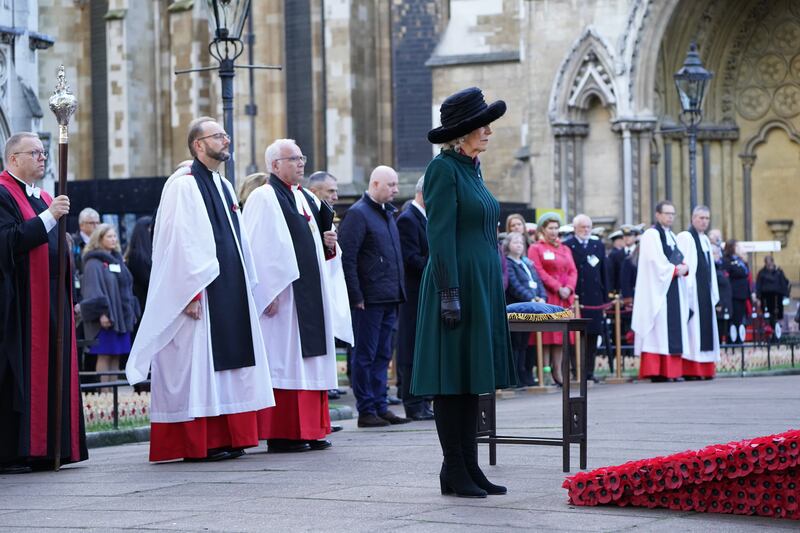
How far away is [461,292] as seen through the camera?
7520 mm

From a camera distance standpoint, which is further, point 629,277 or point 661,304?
point 629,277

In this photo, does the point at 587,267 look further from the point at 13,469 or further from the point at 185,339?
the point at 13,469

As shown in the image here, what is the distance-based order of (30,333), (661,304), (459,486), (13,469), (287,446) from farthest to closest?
1. (661,304)
2. (287,446)
3. (30,333)
4. (13,469)
5. (459,486)

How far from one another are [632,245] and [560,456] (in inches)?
490

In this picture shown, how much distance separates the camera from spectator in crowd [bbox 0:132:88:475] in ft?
30.2

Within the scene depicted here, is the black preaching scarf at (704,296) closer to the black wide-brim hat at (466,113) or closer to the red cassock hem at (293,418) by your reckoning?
the red cassock hem at (293,418)

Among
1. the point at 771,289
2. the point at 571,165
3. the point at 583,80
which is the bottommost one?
the point at 771,289

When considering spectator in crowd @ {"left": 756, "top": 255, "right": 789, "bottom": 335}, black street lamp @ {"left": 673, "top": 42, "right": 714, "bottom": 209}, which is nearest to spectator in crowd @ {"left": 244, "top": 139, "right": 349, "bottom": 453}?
black street lamp @ {"left": 673, "top": 42, "right": 714, "bottom": 209}

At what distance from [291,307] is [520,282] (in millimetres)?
5721

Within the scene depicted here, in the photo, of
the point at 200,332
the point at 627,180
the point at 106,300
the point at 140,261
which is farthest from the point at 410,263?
the point at 627,180

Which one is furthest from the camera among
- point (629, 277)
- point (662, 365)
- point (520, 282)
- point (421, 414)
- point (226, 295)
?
point (629, 277)

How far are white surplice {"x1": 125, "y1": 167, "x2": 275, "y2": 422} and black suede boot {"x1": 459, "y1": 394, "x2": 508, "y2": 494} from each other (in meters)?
2.42

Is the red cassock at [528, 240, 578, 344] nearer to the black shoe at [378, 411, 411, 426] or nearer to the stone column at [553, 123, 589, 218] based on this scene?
the black shoe at [378, 411, 411, 426]

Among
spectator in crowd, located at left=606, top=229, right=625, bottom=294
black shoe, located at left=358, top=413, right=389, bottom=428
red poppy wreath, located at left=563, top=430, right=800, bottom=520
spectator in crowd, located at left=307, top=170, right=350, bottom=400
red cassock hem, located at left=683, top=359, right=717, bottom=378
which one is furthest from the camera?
spectator in crowd, located at left=606, top=229, right=625, bottom=294
